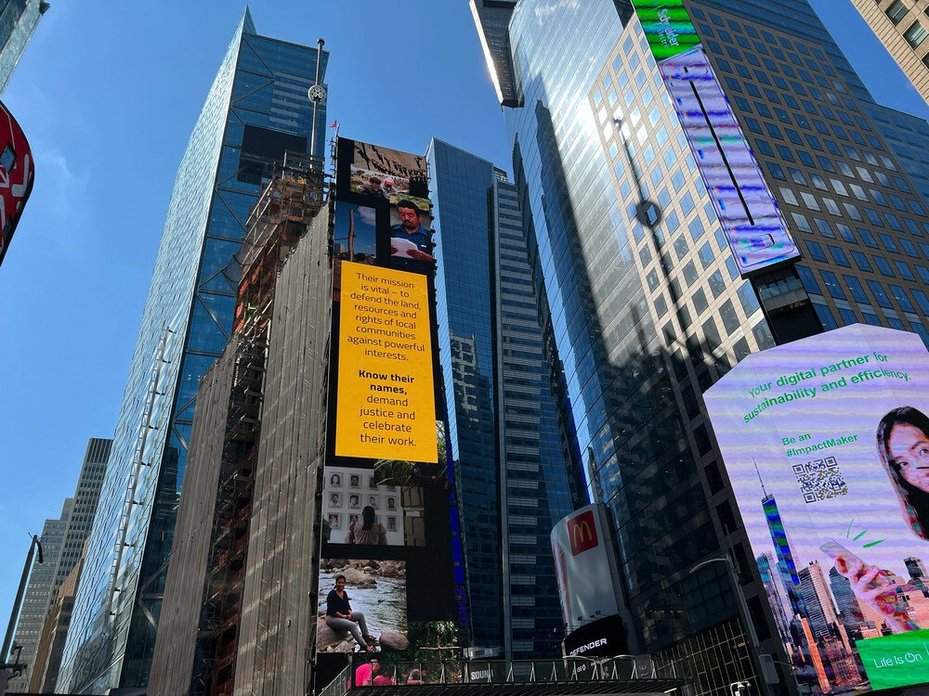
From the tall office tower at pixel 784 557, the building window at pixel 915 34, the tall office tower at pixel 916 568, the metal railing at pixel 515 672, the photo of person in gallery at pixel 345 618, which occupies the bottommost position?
the metal railing at pixel 515 672

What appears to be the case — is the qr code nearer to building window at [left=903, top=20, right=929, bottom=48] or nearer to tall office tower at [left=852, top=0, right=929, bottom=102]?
tall office tower at [left=852, top=0, right=929, bottom=102]

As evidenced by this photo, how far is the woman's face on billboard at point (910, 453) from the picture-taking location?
50.7 m

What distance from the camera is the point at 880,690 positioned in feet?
156

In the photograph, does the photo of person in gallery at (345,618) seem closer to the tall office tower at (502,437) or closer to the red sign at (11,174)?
the red sign at (11,174)

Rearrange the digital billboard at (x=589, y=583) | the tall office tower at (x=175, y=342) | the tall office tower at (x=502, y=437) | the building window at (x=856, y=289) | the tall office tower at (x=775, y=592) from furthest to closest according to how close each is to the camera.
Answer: the tall office tower at (x=502, y=437), the tall office tower at (x=175, y=342), the digital billboard at (x=589, y=583), the building window at (x=856, y=289), the tall office tower at (x=775, y=592)

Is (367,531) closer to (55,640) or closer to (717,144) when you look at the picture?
(717,144)

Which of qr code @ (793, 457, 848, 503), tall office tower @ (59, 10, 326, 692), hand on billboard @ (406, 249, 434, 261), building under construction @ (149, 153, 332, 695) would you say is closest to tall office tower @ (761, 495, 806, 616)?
qr code @ (793, 457, 848, 503)

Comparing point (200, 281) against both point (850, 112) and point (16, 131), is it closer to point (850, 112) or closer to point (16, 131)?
point (16, 131)

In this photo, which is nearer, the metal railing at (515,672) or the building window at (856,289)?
the metal railing at (515,672)

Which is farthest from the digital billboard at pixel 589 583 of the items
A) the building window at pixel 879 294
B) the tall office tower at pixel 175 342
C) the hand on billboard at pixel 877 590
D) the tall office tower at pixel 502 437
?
the tall office tower at pixel 175 342

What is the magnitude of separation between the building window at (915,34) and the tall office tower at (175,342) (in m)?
88.8

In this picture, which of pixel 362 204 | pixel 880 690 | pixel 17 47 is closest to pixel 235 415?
pixel 362 204

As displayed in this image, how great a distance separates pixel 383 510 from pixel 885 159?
230 feet

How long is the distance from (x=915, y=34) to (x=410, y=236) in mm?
39291
